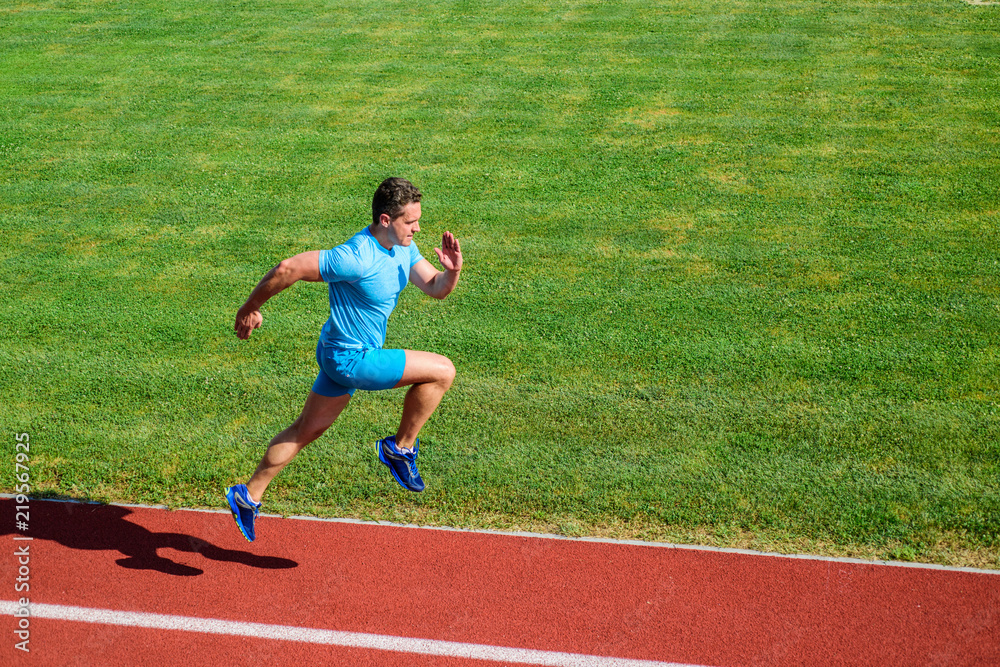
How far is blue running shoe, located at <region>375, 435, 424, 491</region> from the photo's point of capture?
5.77m

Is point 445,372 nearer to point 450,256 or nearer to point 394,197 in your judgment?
point 450,256

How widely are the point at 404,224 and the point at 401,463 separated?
1.62 metres

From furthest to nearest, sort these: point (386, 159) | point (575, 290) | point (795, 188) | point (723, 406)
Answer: point (386, 159)
point (795, 188)
point (575, 290)
point (723, 406)

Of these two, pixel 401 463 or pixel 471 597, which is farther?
pixel 401 463

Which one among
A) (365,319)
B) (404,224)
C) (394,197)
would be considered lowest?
(365,319)

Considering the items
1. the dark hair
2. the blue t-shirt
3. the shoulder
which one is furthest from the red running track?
the dark hair

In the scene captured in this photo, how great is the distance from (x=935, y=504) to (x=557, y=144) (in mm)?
7746

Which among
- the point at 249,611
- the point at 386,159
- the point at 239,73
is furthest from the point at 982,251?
the point at 239,73

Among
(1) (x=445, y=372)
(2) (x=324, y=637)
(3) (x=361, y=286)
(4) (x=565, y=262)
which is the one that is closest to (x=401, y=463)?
(1) (x=445, y=372)

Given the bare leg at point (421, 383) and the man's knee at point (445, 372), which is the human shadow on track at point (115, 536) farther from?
the man's knee at point (445, 372)

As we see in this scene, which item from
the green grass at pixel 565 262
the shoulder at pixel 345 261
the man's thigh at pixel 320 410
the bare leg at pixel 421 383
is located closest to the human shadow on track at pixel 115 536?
the green grass at pixel 565 262

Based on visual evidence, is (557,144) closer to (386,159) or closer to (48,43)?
(386,159)

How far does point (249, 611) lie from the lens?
5.32 m

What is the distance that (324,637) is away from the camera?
16.8 feet
